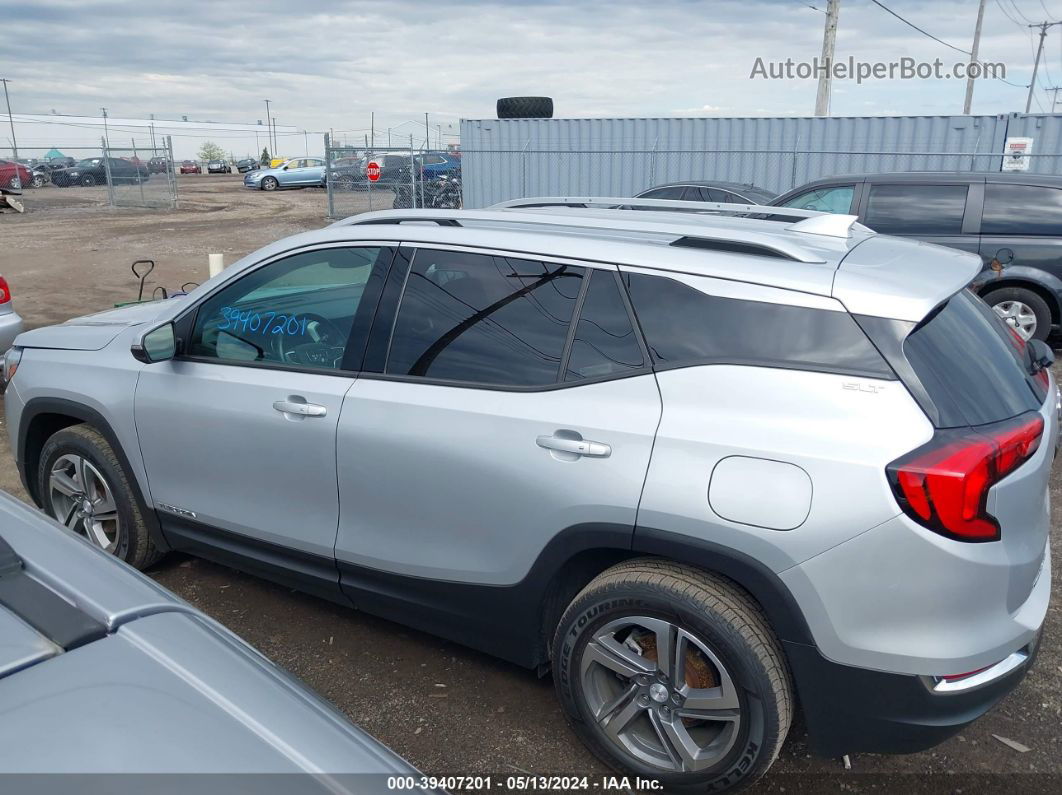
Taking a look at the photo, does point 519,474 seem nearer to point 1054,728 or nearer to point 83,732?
point 83,732

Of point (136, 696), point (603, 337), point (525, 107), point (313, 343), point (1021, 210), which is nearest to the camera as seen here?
point (136, 696)

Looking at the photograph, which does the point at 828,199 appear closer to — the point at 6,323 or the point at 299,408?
the point at 299,408

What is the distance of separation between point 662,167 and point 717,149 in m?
1.16

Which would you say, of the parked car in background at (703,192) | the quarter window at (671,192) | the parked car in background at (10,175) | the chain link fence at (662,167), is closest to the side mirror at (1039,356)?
the parked car in background at (703,192)

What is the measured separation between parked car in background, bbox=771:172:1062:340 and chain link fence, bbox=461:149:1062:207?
22.1 ft

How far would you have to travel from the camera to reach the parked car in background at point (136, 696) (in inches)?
51.8

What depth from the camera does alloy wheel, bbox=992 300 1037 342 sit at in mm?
8223

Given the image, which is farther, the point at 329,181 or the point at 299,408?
the point at 329,181

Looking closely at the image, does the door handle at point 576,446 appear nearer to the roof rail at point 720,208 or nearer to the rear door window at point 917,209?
the roof rail at point 720,208

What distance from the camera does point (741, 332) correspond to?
8.35 ft

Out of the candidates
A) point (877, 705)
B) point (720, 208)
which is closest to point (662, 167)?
point (720, 208)

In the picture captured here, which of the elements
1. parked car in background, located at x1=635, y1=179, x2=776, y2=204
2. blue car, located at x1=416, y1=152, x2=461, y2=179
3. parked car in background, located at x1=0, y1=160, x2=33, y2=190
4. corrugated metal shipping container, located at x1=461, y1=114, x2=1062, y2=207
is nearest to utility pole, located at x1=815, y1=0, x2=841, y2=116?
corrugated metal shipping container, located at x1=461, y1=114, x2=1062, y2=207

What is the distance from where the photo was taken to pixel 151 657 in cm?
155

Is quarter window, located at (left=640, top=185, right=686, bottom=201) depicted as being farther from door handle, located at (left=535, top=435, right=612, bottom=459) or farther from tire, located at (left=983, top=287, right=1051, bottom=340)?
door handle, located at (left=535, top=435, right=612, bottom=459)
